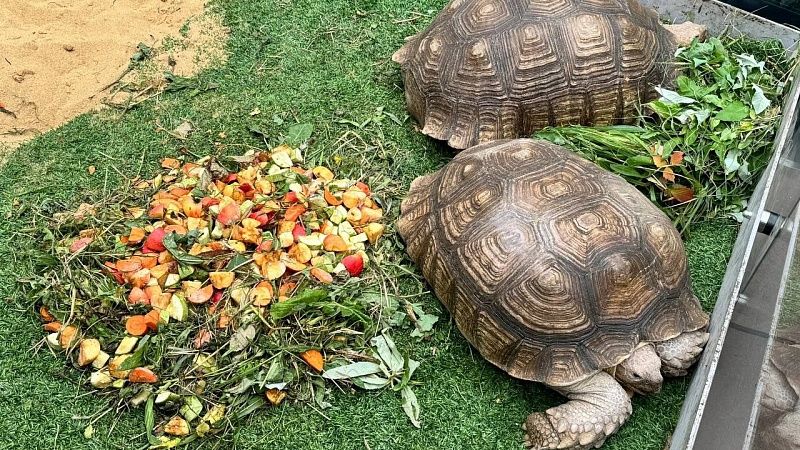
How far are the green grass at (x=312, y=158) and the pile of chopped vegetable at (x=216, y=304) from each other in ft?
0.38

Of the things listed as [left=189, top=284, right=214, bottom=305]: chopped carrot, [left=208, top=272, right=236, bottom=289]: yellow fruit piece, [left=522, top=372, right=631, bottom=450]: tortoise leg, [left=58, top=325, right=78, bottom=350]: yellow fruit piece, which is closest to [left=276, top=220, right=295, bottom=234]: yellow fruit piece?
[left=208, top=272, right=236, bottom=289]: yellow fruit piece

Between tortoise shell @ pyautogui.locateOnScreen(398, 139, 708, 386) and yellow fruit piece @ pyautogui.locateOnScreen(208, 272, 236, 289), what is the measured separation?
1.02 meters

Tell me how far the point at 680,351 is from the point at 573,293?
0.59 metres

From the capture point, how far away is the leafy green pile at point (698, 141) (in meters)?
3.40

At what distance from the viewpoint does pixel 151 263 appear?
9.89 feet

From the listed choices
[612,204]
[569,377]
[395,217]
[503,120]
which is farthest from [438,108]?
[569,377]

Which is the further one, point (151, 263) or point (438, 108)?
point (438, 108)

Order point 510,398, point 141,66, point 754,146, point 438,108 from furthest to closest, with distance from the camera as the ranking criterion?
point 141,66
point 438,108
point 754,146
point 510,398

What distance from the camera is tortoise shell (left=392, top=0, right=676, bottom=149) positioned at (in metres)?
3.46

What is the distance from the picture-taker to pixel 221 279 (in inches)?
117

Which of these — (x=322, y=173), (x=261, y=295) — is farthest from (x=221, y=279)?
(x=322, y=173)

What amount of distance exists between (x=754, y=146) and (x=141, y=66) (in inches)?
155

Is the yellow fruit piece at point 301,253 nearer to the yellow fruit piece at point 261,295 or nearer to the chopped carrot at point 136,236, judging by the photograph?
the yellow fruit piece at point 261,295

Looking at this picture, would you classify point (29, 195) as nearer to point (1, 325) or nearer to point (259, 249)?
point (1, 325)
